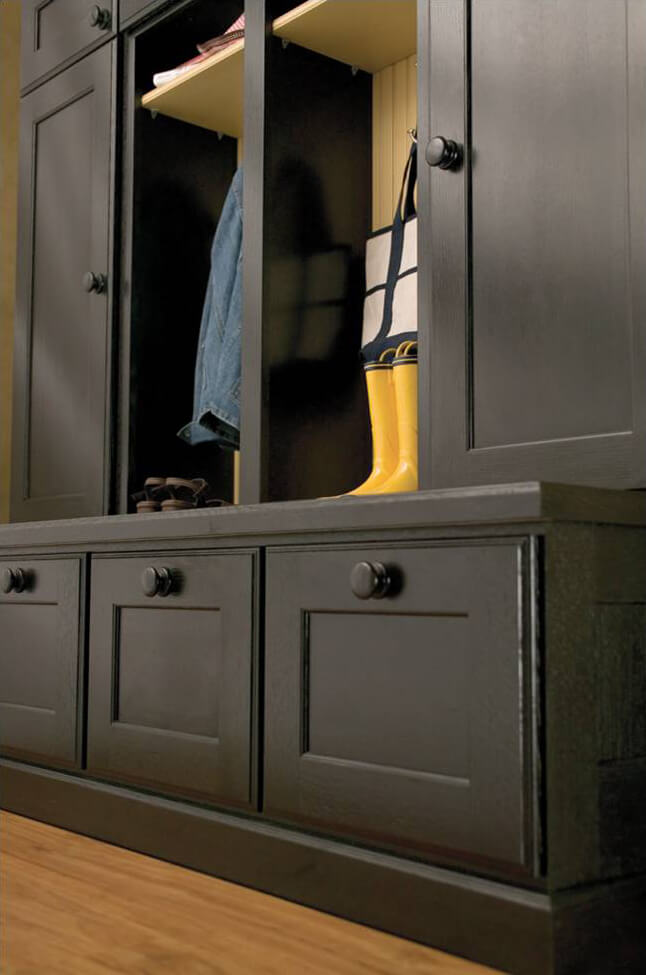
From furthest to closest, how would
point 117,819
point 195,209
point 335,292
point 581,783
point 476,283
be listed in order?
point 195,209
point 335,292
point 117,819
point 476,283
point 581,783

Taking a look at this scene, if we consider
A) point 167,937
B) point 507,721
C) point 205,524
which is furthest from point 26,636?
point 507,721

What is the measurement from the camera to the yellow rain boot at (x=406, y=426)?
193 centimetres

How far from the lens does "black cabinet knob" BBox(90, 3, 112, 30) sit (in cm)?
253

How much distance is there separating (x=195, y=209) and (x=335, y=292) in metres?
0.57

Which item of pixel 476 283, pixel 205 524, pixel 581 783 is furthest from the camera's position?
pixel 205 524

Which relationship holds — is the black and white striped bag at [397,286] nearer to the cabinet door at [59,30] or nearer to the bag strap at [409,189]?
the bag strap at [409,189]

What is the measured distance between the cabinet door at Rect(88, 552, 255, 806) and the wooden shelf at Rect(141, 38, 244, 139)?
1082mm

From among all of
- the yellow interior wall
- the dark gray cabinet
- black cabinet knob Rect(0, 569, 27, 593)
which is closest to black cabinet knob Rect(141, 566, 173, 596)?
black cabinet knob Rect(0, 569, 27, 593)

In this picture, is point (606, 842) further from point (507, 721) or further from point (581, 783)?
point (507, 721)

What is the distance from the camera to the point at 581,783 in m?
1.30

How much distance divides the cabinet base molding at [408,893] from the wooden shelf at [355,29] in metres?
1.45

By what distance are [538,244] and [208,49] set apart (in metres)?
1.17

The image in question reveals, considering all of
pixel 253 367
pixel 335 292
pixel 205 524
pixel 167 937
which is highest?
pixel 335 292

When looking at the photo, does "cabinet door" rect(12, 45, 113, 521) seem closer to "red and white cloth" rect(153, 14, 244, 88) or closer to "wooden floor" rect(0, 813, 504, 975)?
"red and white cloth" rect(153, 14, 244, 88)
